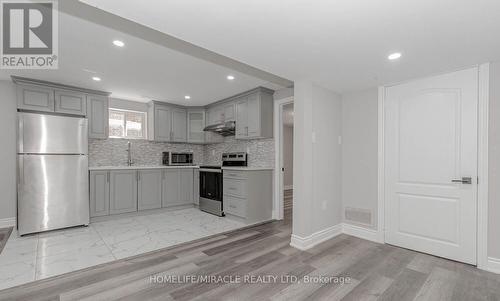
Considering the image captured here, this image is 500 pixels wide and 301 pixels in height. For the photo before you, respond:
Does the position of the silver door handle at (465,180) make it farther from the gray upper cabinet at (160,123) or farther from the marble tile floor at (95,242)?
the gray upper cabinet at (160,123)

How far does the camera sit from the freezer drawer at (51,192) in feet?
10.6

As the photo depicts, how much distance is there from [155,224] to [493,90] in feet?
15.9

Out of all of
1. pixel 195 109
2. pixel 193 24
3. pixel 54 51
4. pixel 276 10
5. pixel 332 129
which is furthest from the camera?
pixel 195 109

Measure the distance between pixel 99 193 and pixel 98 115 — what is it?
1.48m

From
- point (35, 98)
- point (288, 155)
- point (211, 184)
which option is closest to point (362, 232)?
point (211, 184)

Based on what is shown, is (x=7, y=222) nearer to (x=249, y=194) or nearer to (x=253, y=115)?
(x=249, y=194)

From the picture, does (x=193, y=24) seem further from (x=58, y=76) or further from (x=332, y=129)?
(x=58, y=76)

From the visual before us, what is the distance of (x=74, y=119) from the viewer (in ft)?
11.9

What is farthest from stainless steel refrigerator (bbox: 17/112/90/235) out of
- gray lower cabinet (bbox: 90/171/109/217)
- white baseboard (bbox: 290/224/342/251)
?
white baseboard (bbox: 290/224/342/251)

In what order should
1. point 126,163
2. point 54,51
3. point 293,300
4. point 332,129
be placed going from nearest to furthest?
point 293,300
point 54,51
point 332,129
point 126,163

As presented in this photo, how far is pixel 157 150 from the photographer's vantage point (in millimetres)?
5297

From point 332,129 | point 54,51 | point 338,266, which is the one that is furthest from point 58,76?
point 338,266

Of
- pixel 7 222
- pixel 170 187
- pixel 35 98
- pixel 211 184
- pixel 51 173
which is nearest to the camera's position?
pixel 51 173

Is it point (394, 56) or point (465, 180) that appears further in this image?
point (465, 180)
